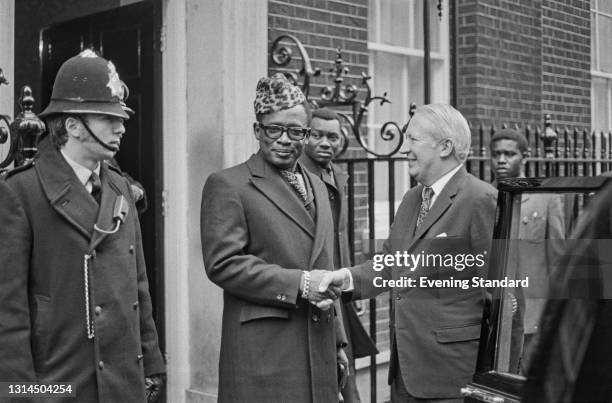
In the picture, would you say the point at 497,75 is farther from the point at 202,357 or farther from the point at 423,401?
the point at 423,401

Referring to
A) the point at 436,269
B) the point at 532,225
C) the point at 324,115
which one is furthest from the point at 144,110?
the point at 532,225

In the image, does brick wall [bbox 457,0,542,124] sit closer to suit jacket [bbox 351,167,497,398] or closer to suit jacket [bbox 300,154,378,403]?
suit jacket [bbox 300,154,378,403]

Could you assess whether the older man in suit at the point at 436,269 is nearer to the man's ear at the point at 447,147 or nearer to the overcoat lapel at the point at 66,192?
the man's ear at the point at 447,147

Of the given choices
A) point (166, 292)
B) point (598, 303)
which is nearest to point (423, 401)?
point (598, 303)

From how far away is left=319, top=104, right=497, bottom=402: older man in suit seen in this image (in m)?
4.12

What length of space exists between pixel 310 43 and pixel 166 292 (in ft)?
6.70

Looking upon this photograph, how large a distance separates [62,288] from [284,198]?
1.13 m

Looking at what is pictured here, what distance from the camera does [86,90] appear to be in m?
3.76

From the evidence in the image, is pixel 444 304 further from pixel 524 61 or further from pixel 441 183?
pixel 524 61

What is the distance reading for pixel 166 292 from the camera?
6281mm

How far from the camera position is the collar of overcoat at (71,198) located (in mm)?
3566

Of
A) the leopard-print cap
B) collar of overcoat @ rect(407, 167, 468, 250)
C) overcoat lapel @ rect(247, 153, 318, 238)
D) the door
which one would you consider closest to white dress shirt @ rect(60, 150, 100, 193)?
overcoat lapel @ rect(247, 153, 318, 238)

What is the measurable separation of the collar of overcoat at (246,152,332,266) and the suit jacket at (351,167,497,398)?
15.2 inches

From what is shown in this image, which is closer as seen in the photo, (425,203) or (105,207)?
(105,207)
